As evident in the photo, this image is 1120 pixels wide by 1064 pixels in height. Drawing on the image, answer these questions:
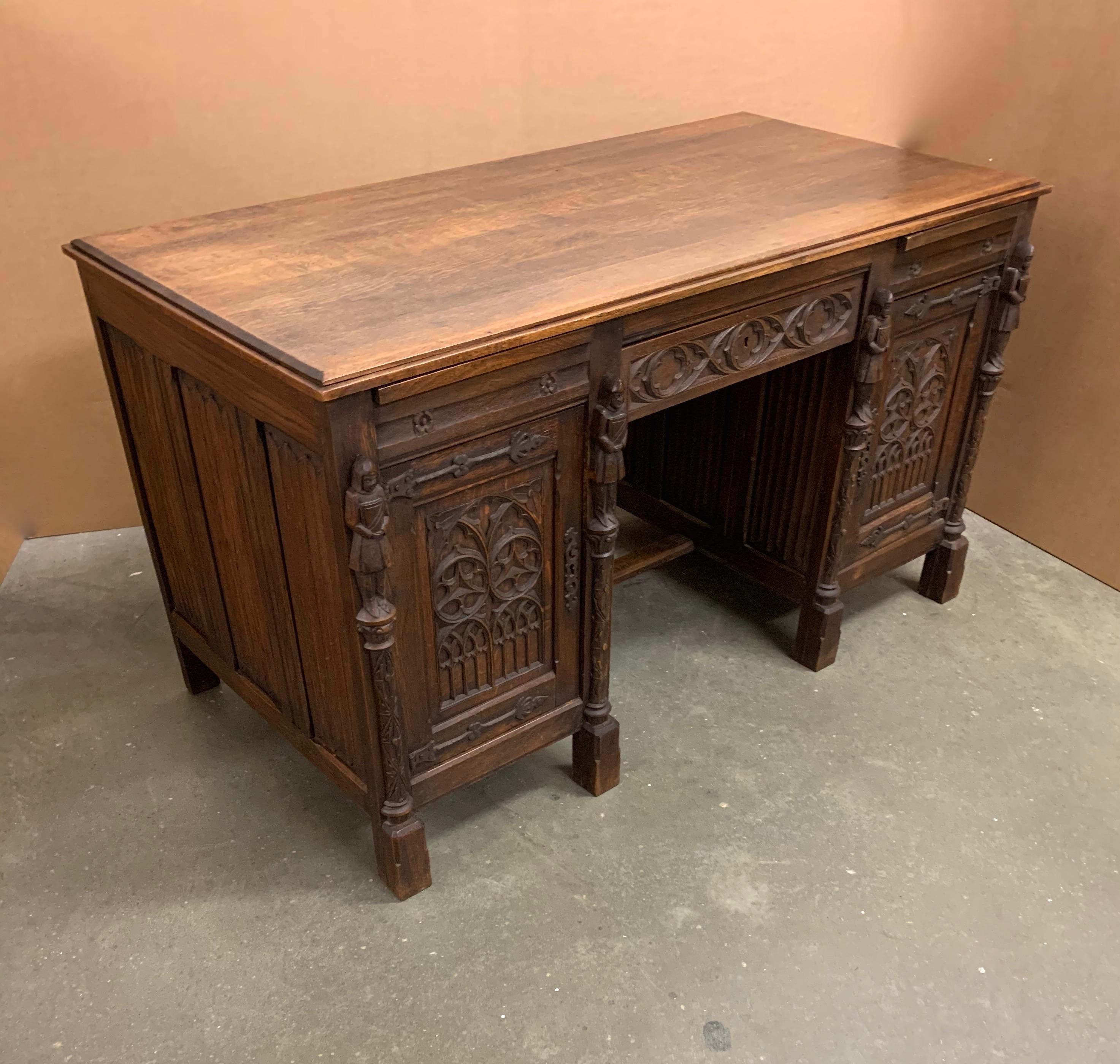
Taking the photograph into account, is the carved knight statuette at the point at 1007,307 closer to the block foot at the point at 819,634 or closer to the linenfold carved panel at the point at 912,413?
the linenfold carved panel at the point at 912,413

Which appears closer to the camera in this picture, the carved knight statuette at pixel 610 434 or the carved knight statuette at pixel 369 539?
the carved knight statuette at pixel 369 539

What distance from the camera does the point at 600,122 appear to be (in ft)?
10.3

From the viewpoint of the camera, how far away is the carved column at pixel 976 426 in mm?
2574

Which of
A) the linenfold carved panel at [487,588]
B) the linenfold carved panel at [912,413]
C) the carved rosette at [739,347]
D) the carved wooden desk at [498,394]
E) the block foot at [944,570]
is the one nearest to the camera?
the carved wooden desk at [498,394]

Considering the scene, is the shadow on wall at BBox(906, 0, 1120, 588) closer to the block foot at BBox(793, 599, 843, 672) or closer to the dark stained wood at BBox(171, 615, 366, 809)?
the block foot at BBox(793, 599, 843, 672)

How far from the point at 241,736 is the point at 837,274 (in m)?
1.69

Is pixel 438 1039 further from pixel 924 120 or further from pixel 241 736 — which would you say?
pixel 924 120

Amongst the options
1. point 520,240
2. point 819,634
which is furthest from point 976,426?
point 520,240

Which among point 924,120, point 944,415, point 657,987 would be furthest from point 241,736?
point 924,120

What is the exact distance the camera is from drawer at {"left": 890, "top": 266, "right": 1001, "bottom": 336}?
241cm

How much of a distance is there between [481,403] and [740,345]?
0.61 m

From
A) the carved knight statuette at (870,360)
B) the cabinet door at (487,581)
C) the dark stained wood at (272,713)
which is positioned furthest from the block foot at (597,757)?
the carved knight statuette at (870,360)

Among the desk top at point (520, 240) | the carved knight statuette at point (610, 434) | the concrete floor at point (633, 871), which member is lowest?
the concrete floor at point (633, 871)

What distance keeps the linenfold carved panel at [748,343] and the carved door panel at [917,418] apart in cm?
23
